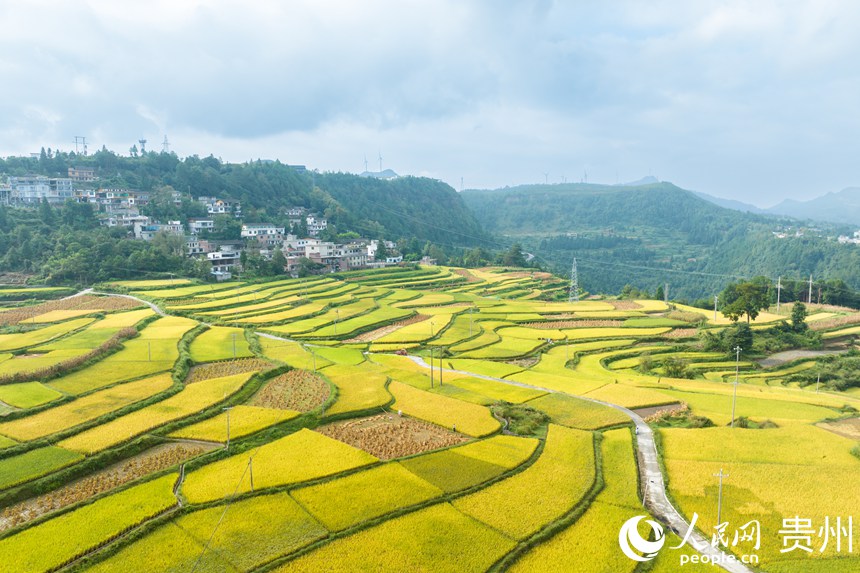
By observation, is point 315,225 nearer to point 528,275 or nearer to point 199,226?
point 199,226

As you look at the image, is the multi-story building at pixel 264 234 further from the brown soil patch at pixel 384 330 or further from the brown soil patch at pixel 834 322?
the brown soil patch at pixel 834 322

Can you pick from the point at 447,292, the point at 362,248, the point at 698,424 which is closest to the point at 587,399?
the point at 698,424

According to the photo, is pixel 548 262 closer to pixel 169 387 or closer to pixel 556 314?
pixel 556 314

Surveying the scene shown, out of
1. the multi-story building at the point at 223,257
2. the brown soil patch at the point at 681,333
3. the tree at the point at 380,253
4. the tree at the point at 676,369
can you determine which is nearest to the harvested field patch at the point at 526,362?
the tree at the point at 676,369

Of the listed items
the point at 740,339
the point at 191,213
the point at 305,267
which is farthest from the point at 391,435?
the point at 191,213

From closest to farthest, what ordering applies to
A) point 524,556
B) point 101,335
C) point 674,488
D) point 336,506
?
point 524,556 → point 336,506 → point 674,488 → point 101,335
